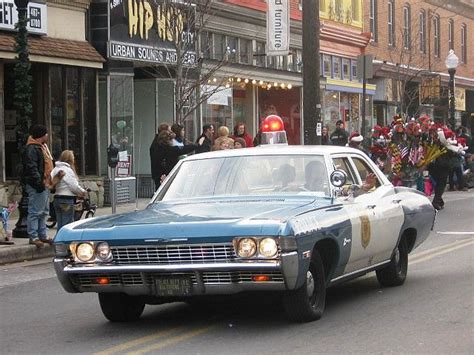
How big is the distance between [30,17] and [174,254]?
1220cm

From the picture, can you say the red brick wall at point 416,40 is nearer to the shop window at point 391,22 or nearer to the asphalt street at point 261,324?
the shop window at point 391,22

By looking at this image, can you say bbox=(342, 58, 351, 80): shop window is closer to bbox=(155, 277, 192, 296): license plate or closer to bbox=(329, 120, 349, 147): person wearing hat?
bbox=(329, 120, 349, 147): person wearing hat

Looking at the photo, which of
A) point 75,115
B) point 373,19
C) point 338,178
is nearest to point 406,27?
point 373,19

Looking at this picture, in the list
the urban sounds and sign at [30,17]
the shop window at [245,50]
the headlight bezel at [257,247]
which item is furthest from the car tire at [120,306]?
the shop window at [245,50]

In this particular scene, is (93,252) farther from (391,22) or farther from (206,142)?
(391,22)

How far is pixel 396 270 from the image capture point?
9531mm

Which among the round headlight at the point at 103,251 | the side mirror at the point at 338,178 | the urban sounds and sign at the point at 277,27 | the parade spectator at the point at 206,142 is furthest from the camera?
the urban sounds and sign at the point at 277,27

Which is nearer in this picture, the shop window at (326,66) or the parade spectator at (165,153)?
the parade spectator at (165,153)

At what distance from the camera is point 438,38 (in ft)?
139

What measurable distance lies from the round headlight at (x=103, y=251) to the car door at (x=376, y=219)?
2.27m

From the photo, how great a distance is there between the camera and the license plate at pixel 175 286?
7004 millimetres

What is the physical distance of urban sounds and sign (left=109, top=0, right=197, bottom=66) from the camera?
20.5 meters

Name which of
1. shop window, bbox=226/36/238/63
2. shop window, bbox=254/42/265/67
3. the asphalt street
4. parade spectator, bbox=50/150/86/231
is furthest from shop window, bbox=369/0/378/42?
the asphalt street

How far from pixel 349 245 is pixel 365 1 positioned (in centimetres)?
2884
